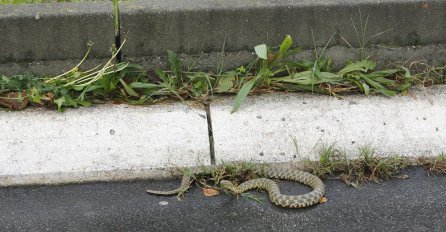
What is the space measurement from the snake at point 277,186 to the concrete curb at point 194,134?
126mm

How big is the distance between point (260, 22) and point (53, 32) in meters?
1.88

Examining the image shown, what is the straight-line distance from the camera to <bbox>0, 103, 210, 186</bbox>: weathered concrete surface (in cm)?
600

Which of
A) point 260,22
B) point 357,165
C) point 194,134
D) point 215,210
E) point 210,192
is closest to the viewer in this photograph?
point 215,210

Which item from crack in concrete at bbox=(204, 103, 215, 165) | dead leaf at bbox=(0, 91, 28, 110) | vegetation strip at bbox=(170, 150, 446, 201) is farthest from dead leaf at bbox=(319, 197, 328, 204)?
dead leaf at bbox=(0, 91, 28, 110)

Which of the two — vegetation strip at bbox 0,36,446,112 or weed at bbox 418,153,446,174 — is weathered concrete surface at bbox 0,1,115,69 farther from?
weed at bbox 418,153,446,174

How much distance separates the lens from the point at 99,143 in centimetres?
620

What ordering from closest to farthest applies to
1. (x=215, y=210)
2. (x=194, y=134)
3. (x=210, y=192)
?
(x=215, y=210) < (x=210, y=192) < (x=194, y=134)

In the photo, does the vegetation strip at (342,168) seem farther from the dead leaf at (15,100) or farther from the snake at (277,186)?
the dead leaf at (15,100)

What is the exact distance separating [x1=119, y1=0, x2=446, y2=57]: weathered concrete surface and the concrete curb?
1.91 feet

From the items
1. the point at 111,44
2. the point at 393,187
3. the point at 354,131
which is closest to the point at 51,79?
the point at 111,44

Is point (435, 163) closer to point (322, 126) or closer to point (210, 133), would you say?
point (322, 126)

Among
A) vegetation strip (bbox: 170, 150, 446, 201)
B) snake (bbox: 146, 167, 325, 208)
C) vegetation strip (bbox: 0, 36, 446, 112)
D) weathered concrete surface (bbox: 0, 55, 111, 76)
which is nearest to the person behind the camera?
snake (bbox: 146, 167, 325, 208)

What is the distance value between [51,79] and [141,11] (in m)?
1.02

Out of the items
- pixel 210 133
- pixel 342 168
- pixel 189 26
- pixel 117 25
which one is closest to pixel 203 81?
pixel 189 26
